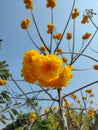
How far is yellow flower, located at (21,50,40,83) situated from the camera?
1.24 meters

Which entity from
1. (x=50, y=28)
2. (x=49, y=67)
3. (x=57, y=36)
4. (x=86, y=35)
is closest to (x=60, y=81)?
(x=49, y=67)

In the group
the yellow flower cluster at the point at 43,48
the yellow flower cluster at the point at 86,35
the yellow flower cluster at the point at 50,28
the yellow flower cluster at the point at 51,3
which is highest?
the yellow flower cluster at the point at 51,3

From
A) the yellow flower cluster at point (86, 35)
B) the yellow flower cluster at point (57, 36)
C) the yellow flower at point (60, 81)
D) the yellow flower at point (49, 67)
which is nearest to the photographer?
the yellow flower at point (49, 67)

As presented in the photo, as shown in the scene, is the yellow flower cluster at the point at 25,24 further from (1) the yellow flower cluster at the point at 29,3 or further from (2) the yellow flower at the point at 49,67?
(2) the yellow flower at the point at 49,67

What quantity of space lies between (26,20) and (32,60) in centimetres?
320

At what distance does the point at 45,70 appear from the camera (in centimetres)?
124

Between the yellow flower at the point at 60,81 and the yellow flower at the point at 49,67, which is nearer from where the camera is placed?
the yellow flower at the point at 49,67

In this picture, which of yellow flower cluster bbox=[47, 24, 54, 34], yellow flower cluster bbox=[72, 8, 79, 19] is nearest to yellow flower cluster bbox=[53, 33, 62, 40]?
yellow flower cluster bbox=[47, 24, 54, 34]

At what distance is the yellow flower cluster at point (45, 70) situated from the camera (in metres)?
1.22

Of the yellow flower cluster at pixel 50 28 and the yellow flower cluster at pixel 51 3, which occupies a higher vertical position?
the yellow flower cluster at pixel 51 3

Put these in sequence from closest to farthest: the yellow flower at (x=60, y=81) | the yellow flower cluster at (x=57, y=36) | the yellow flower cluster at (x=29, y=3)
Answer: the yellow flower at (x=60, y=81), the yellow flower cluster at (x=29, y=3), the yellow flower cluster at (x=57, y=36)

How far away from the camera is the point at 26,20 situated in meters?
4.39

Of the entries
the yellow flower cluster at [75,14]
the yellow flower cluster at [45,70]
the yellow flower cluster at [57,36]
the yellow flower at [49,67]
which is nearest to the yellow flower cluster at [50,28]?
the yellow flower cluster at [57,36]

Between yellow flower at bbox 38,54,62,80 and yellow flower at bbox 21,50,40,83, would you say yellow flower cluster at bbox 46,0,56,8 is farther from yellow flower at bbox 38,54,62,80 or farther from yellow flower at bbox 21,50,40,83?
yellow flower at bbox 38,54,62,80
